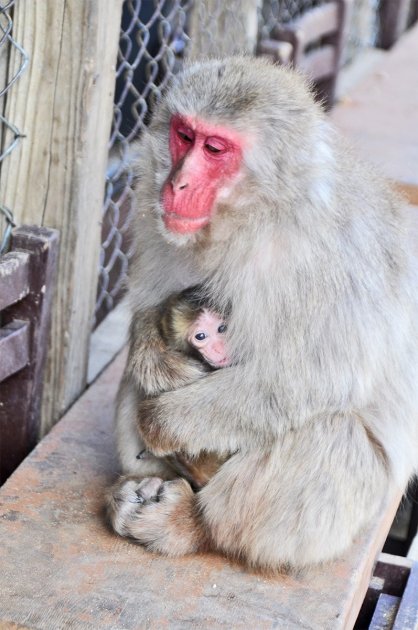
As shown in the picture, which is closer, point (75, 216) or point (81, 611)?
point (81, 611)

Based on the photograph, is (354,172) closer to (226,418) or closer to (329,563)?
(226,418)

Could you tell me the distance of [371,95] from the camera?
5.37 meters

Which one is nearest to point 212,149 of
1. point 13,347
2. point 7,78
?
point 7,78

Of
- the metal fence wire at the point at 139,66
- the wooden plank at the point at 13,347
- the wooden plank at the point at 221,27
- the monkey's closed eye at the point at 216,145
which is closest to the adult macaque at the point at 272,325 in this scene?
the monkey's closed eye at the point at 216,145

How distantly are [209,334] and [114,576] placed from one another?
1.90 ft

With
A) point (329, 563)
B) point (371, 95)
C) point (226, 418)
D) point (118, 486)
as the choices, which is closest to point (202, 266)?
point (226, 418)

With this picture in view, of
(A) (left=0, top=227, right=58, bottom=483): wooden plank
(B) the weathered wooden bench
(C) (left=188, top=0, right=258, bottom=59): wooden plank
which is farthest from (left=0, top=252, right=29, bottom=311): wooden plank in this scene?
(C) (left=188, top=0, right=258, bottom=59): wooden plank

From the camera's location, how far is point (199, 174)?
2.32 meters

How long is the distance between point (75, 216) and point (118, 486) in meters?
0.70

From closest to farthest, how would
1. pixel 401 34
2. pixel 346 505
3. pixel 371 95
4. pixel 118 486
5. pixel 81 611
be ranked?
1. pixel 81 611
2. pixel 346 505
3. pixel 118 486
4. pixel 371 95
5. pixel 401 34

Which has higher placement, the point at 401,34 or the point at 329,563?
the point at 401,34

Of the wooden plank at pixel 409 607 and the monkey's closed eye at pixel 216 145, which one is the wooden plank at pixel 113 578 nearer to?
the wooden plank at pixel 409 607

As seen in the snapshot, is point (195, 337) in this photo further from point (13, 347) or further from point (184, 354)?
point (13, 347)

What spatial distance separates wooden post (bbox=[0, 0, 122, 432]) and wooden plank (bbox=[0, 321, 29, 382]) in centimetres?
15
